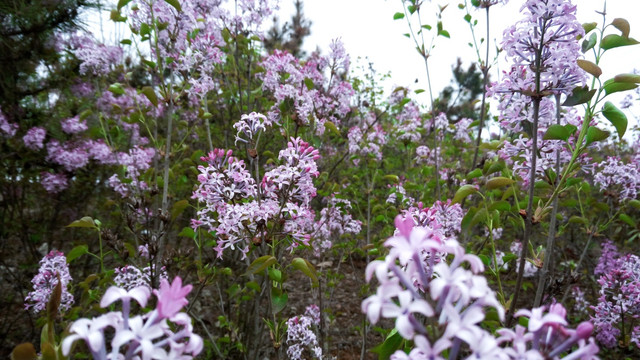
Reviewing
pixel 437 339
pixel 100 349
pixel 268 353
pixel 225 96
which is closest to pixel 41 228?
pixel 225 96

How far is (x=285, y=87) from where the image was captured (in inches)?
104

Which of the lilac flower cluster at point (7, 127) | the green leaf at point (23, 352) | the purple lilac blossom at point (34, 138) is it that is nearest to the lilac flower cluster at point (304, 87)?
the green leaf at point (23, 352)

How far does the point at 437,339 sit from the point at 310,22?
15294 millimetres

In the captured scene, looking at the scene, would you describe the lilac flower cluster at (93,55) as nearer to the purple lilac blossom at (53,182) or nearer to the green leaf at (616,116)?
the purple lilac blossom at (53,182)

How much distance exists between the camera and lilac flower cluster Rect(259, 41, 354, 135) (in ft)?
8.68

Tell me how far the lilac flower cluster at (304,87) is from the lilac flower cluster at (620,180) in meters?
2.40

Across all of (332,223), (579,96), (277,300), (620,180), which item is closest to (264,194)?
(277,300)

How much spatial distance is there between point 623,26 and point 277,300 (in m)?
1.90

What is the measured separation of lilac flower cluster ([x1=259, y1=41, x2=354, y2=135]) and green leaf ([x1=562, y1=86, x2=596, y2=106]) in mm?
1563

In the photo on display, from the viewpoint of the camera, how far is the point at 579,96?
1357mm

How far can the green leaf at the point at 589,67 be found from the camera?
121 cm

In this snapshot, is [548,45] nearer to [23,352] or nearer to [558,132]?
[558,132]

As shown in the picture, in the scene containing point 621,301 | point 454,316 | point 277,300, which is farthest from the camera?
point 621,301

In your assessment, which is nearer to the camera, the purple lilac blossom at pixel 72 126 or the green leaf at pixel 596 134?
the green leaf at pixel 596 134
